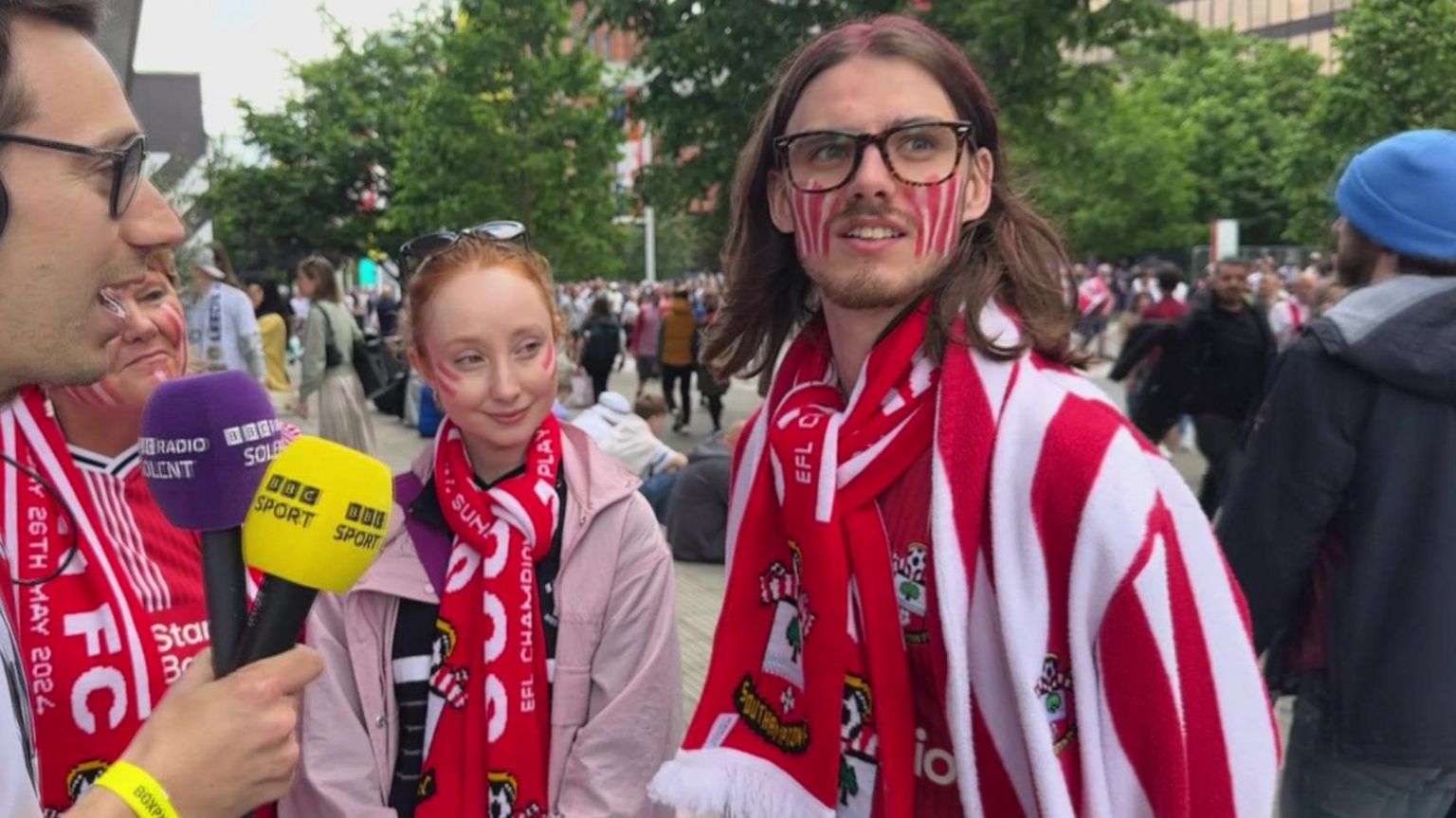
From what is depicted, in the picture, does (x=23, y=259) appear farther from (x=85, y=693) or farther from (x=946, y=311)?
(x=946, y=311)

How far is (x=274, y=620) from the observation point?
4.59 ft

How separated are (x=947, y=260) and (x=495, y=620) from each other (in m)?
1.01

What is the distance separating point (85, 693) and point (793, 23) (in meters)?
9.63

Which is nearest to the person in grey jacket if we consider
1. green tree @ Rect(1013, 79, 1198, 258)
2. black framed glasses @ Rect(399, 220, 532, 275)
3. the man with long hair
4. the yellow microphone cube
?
black framed glasses @ Rect(399, 220, 532, 275)

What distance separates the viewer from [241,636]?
4.57 feet

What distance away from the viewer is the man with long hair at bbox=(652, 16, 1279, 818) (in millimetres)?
1539

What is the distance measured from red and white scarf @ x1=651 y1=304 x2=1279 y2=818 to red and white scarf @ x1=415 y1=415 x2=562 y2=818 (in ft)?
1.35

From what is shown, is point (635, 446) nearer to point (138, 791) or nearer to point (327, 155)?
point (138, 791)

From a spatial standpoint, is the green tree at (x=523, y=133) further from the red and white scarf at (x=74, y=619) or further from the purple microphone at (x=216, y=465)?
the purple microphone at (x=216, y=465)

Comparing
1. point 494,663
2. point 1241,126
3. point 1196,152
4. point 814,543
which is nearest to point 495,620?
point 494,663

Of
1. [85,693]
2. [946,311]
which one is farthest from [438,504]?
[946,311]

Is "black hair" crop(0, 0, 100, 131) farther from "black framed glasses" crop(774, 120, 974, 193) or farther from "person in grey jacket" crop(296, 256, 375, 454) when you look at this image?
"person in grey jacket" crop(296, 256, 375, 454)

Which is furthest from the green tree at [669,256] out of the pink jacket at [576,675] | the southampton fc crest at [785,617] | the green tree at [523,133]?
the southampton fc crest at [785,617]

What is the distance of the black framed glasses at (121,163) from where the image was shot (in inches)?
53.5
